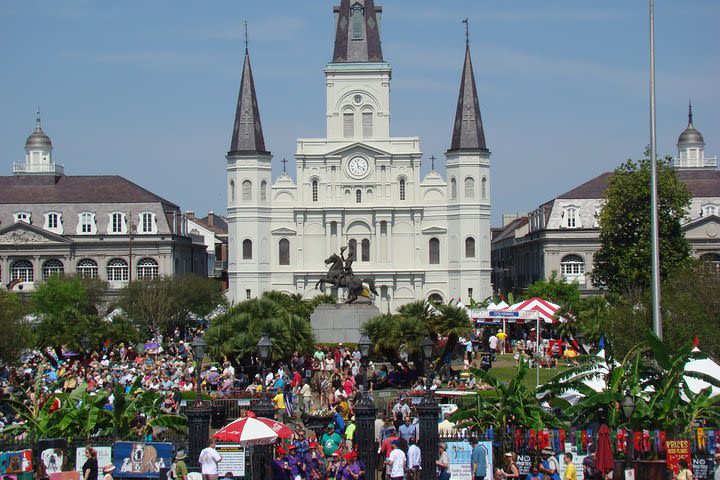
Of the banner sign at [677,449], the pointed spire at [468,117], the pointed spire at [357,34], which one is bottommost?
the banner sign at [677,449]

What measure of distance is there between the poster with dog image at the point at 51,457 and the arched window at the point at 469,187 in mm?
71134

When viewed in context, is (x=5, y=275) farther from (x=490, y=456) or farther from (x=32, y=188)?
(x=490, y=456)

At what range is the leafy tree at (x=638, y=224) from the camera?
66.2 meters

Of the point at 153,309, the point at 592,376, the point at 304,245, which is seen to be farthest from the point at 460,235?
the point at 592,376

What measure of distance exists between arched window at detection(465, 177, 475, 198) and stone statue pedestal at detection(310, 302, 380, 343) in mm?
38223

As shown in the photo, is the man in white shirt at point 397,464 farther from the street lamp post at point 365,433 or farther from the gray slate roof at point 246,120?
the gray slate roof at point 246,120

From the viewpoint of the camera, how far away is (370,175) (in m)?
93.8

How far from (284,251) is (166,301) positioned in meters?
21.5

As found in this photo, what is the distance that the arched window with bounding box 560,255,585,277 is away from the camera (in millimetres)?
94625

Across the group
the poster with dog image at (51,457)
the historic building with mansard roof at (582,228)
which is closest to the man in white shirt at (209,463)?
the poster with dog image at (51,457)

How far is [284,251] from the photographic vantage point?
93.9 metres

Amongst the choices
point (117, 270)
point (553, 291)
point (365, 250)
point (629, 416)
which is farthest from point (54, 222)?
point (629, 416)

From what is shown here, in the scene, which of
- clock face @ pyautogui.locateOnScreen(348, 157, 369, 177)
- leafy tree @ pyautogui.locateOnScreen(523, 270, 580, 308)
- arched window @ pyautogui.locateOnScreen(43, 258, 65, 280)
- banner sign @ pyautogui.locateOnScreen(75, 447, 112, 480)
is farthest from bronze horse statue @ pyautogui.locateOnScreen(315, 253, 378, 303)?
arched window @ pyautogui.locateOnScreen(43, 258, 65, 280)

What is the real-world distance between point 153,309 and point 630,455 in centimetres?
5283
